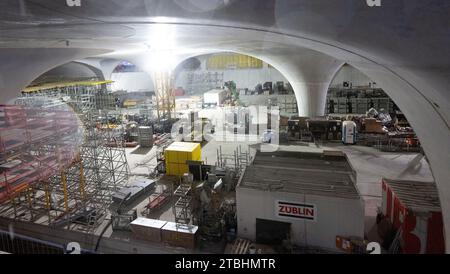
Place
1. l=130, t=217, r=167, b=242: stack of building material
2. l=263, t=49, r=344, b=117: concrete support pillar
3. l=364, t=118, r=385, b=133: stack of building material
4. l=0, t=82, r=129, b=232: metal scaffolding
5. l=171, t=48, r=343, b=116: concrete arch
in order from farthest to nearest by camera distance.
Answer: l=364, t=118, r=385, b=133: stack of building material
l=171, t=48, r=343, b=116: concrete arch
l=263, t=49, r=344, b=117: concrete support pillar
l=0, t=82, r=129, b=232: metal scaffolding
l=130, t=217, r=167, b=242: stack of building material

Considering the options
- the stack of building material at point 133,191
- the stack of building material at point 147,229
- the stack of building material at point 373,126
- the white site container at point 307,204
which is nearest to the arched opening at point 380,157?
the stack of building material at point 373,126

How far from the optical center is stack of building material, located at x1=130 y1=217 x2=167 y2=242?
10.6 metres

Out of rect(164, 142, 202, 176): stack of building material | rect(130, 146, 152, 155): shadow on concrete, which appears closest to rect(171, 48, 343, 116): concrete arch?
rect(164, 142, 202, 176): stack of building material

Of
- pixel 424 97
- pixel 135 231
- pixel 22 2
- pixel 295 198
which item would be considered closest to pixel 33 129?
pixel 135 231

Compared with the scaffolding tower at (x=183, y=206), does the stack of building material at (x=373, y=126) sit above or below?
above

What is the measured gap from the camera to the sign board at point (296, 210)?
9.75 metres

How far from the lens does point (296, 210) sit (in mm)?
9914

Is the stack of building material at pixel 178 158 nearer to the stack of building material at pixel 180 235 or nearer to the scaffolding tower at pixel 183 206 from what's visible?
the scaffolding tower at pixel 183 206

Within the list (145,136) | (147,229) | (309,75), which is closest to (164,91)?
(145,136)

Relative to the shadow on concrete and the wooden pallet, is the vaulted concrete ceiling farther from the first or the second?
the shadow on concrete

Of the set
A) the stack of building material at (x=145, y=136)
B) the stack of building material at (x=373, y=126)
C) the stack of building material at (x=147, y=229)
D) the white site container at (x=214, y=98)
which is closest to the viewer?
the stack of building material at (x=147, y=229)

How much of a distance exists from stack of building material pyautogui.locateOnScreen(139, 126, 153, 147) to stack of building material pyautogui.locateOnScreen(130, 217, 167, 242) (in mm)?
12486

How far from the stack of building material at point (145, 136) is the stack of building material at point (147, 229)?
41.0 feet
